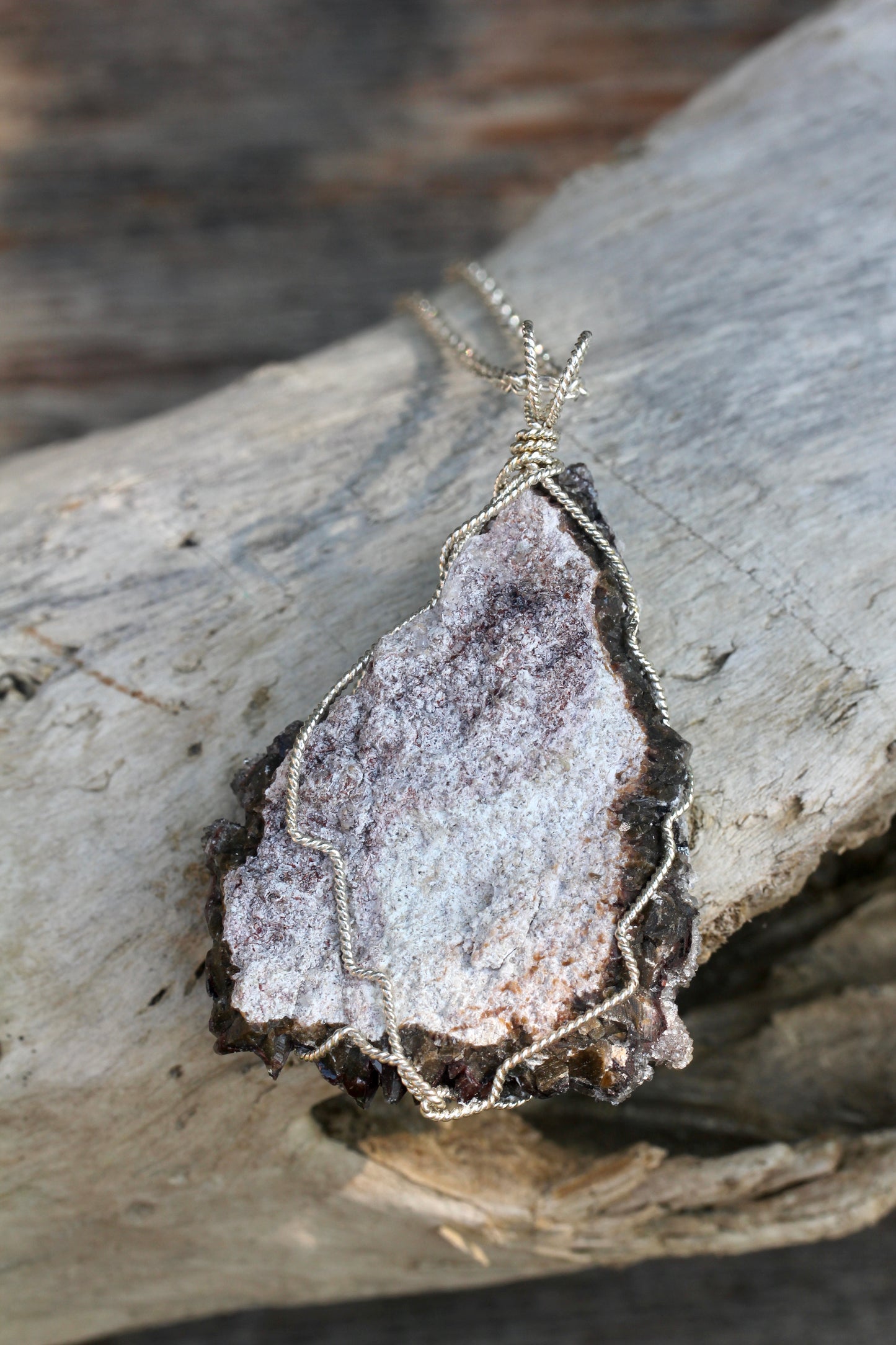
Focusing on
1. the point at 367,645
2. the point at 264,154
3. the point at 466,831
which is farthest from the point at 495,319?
the point at 264,154

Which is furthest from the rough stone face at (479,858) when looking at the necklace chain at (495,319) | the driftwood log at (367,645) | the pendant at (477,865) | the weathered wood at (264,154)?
the weathered wood at (264,154)

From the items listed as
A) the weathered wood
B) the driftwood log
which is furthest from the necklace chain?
the weathered wood

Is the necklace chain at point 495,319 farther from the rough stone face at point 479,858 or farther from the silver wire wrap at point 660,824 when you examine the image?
the rough stone face at point 479,858

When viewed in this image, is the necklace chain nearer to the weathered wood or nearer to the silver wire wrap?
the silver wire wrap

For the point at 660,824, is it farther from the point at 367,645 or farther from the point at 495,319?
the point at 495,319

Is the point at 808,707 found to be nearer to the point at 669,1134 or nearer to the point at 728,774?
the point at 728,774

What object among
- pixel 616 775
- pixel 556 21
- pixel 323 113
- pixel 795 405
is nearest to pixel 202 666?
pixel 616 775
